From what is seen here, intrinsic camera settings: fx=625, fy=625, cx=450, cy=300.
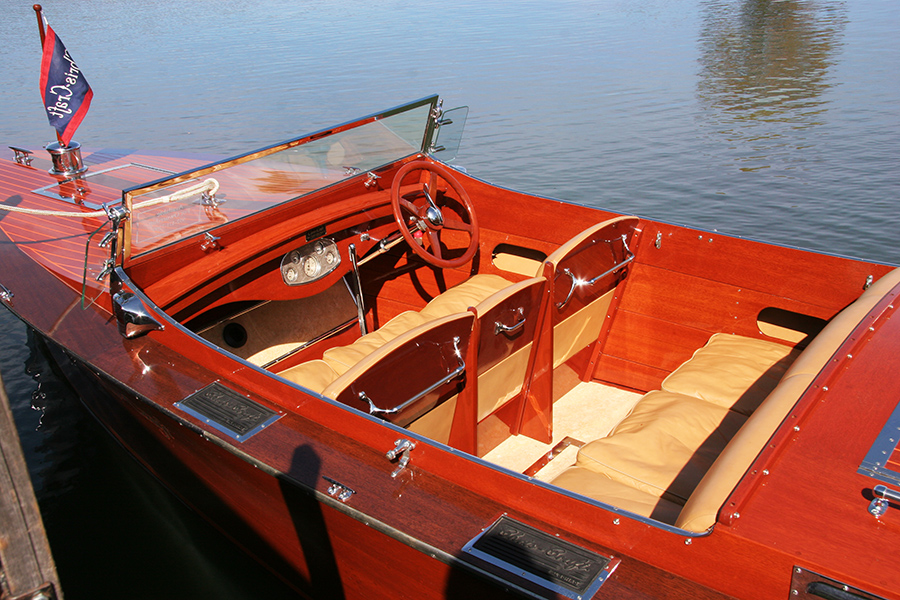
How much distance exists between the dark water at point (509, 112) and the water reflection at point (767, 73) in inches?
2.2

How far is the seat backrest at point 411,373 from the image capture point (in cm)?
197

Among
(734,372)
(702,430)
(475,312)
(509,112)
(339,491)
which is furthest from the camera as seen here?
(509,112)

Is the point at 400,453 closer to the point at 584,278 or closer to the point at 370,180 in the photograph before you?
the point at 584,278

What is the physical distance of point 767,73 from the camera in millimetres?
11414

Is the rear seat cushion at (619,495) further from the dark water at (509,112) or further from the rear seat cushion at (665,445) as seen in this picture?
the dark water at (509,112)

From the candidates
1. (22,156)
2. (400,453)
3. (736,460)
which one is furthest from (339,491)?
(22,156)

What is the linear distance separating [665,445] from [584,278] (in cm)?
84

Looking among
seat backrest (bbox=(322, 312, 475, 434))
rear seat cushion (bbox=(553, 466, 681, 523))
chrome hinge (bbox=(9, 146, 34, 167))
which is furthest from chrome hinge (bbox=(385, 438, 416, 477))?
chrome hinge (bbox=(9, 146, 34, 167))

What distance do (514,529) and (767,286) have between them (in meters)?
1.84

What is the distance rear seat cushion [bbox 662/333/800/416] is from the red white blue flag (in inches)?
155

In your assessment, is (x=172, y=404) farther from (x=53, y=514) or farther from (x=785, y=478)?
(x=785, y=478)

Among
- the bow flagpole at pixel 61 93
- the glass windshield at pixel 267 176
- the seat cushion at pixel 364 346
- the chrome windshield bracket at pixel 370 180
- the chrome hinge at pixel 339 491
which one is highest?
the bow flagpole at pixel 61 93

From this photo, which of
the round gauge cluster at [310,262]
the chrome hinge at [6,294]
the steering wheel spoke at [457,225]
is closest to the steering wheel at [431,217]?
the steering wheel spoke at [457,225]

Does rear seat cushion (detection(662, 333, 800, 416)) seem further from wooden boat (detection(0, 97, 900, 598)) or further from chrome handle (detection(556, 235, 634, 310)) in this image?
chrome handle (detection(556, 235, 634, 310))
